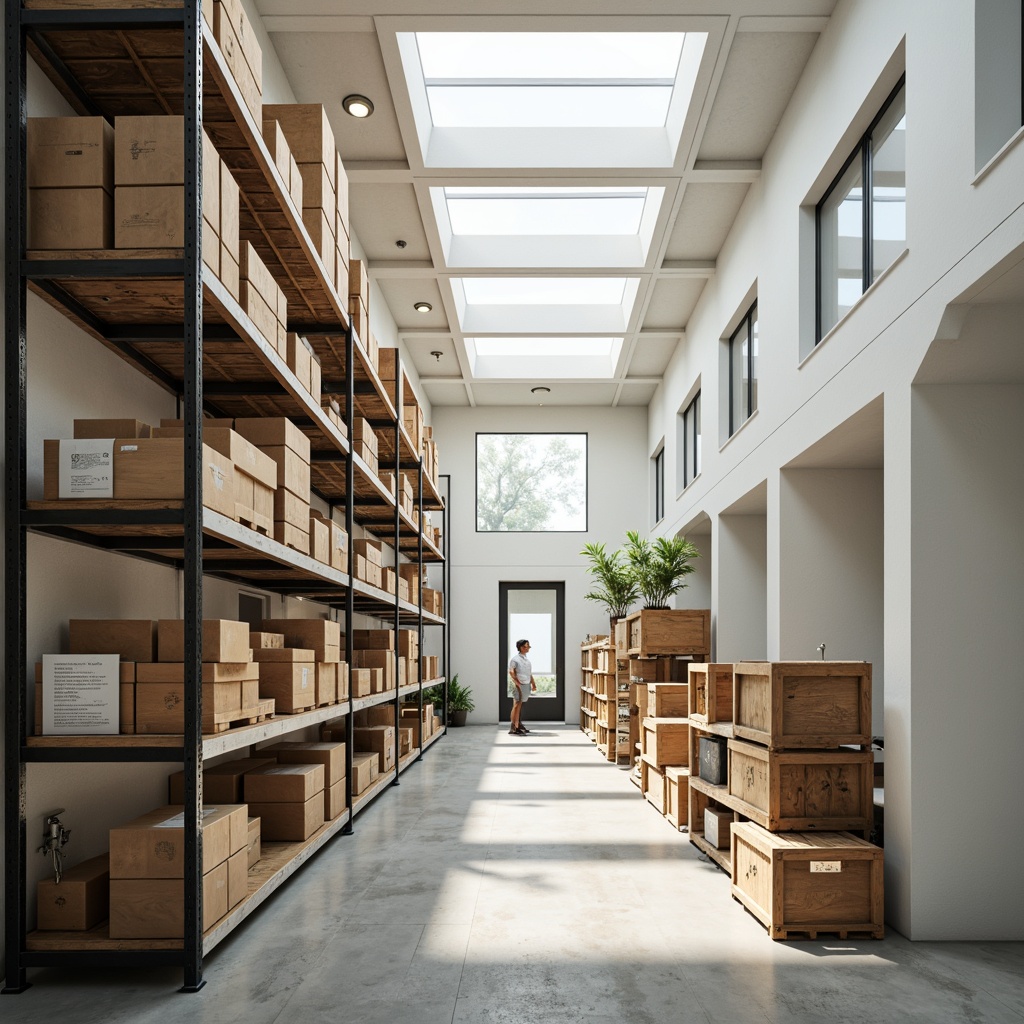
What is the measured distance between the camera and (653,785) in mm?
8477

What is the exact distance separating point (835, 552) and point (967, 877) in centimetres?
295

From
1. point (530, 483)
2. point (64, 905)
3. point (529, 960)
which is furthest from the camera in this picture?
point (530, 483)

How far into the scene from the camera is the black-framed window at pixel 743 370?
9125 mm

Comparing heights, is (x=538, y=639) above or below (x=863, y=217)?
below

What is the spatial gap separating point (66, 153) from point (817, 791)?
180 inches

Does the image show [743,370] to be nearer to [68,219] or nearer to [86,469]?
[68,219]

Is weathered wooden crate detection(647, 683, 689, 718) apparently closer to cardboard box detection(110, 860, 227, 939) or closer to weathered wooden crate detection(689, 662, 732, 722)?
weathered wooden crate detection(689, 662, 732, 722)

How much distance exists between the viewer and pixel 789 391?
722 cm

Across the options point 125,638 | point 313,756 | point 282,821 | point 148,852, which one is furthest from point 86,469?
point 313,756

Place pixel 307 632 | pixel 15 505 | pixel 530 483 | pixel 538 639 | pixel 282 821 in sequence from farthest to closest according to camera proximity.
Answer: pixel 530 483, pixel 538 639, pixel 307 632, pixel 282 821, pixel 15 505

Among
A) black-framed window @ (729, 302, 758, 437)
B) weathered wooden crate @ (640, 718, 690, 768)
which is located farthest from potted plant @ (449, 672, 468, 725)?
weathered wooden crate @ (640, 718, 690, 768)

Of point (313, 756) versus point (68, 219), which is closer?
point (68, 219)

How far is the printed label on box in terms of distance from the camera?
3.83m

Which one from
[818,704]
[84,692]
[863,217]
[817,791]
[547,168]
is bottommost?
[817,791]
